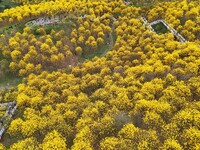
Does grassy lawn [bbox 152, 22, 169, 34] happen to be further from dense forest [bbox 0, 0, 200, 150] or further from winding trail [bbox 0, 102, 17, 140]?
winding trail [bbox 0, 102, 17, 140]

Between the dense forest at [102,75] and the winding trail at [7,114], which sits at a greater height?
the dense forest at [102,75]

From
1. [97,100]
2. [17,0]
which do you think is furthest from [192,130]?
[17,0]

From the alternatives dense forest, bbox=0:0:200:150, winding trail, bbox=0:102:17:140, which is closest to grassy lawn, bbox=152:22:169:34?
dense forest, bbox=0:0:200:150

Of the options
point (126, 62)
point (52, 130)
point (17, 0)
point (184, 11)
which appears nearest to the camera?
point (52, 130)

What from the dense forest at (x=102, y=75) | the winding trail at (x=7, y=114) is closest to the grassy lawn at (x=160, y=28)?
the dense forest at (x=102, y=75)

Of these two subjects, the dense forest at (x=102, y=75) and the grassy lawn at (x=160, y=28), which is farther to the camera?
the grassy lawn at (x=160, y=28)

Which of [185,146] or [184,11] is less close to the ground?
[184,11]

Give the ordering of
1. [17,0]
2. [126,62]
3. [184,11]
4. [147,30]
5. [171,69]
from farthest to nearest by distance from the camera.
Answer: [17,0], [184,11], [147,30], [126,62], [171,69]

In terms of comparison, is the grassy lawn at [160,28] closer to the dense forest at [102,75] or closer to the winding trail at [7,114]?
the dense forest at [102,75]

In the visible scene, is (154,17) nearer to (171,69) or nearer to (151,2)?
(151,2)
